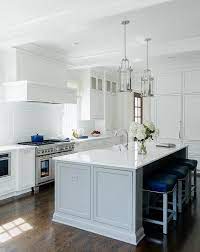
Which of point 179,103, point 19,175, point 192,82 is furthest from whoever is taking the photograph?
point 179,103

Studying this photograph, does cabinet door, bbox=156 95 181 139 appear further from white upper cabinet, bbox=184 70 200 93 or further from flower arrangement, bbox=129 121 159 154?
flower arrangement, bbox=129 121 159 154

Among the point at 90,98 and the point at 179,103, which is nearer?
the point at 179,103

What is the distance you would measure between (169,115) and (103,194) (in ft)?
13.4

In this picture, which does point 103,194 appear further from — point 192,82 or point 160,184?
point 192,82

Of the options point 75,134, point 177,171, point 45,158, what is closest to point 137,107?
point 75,134

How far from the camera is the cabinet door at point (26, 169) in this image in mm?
4648

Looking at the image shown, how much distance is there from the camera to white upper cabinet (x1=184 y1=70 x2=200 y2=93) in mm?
6340

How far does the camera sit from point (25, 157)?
473 centimetres

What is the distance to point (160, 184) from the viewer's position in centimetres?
318

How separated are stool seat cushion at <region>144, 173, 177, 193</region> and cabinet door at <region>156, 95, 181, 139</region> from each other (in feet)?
11.0

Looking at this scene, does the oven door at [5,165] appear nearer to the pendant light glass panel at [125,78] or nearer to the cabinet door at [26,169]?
the cabinet door at [26,169]

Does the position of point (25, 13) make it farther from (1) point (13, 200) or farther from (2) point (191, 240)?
(2) point (191, 240)

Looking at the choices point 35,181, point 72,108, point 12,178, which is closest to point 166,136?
point 72,108

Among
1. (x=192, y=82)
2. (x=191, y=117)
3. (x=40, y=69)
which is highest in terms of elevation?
Answer: (x=40, y=69)
